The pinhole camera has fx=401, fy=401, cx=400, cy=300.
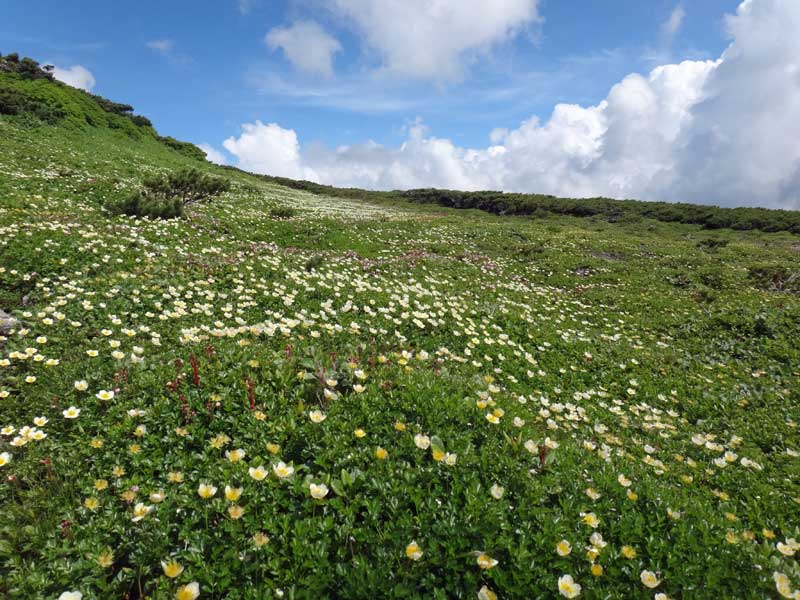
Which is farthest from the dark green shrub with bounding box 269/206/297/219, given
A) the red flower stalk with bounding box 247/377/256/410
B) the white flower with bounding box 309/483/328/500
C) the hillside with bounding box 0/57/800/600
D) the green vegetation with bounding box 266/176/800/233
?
the green vegetation with bounding box 266/176/800/233

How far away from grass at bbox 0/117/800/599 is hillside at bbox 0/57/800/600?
0.02 m

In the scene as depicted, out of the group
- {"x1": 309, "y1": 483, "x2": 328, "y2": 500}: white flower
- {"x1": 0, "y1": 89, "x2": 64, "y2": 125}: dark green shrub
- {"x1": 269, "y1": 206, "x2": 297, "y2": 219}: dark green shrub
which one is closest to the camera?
{"x1": 309, "y1": 483, "x2": 328, "y2": 500}: white flower

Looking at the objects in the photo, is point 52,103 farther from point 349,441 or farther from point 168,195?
point 349,441

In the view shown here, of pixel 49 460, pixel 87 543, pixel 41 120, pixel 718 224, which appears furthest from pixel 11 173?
pixel 718 224

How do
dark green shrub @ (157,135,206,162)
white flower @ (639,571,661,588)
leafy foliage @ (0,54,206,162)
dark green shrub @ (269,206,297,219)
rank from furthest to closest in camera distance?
1. dark green shrub @ (157,135,206,162)
2. leafy foliage @ (0,54,206,162)
3. dark green shrub @ (269,206,297,219)
4. white flower @ (639,571,661,588)

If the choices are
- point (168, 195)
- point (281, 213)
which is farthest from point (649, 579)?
point (281, 213)

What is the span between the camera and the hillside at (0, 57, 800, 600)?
2.76m

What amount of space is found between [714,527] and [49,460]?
223 inches

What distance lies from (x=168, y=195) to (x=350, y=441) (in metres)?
16.7

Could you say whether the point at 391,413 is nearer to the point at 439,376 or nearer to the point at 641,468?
the point at 439,376

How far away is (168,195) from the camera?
16.6 m

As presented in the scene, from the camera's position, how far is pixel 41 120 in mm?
30109

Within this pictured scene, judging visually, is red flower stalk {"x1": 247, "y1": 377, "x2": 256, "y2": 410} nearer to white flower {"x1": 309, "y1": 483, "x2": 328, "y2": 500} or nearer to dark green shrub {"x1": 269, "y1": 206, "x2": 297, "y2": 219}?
white flower {"x1": 309, "y1": 483, "x2": 328, "y2": 500}

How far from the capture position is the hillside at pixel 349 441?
2764 mm
